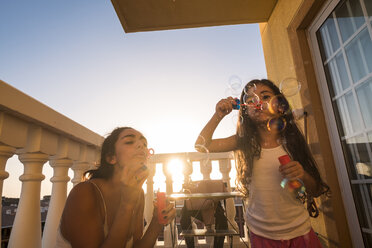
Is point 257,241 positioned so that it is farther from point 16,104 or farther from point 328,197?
point 16,104

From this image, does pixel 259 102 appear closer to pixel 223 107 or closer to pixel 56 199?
pixel 223 107

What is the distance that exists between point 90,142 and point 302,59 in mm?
2434

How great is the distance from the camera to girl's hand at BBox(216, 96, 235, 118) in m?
1.66

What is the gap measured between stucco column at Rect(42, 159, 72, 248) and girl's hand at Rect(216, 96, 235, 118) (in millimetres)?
1330

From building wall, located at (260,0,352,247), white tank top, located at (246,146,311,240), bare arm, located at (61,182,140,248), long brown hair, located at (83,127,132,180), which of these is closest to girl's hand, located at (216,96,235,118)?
white tank top, located at (246,146,311,240)

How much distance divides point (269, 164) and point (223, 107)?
1.72 feet

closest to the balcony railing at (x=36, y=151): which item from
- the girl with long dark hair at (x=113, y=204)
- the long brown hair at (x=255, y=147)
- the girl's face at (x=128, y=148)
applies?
the girl with long dark hair at (x=113, y=204)

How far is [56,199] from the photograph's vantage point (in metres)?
1.78

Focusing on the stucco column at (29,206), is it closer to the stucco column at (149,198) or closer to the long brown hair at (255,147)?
the long brown hair at (255,147)

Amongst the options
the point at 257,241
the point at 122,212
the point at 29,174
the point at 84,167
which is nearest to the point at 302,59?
the point at 257,241

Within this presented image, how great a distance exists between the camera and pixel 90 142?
2.12 metres

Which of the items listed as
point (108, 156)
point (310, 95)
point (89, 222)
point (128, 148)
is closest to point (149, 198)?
point (108, 156)

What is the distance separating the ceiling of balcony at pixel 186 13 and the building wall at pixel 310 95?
0.43 m

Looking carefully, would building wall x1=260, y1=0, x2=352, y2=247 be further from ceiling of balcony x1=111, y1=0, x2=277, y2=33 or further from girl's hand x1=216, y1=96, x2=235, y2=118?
girl's hand x1=216, y1=96, x2=235, y2=118
